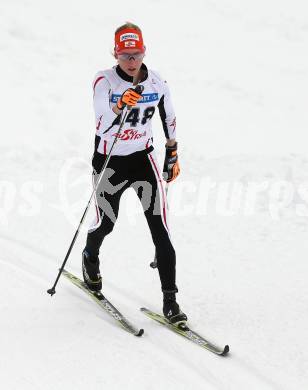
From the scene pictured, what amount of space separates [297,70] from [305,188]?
7.47 metres

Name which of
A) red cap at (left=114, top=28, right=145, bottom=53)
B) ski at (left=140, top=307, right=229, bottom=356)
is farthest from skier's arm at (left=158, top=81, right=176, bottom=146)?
ski at (left=140, top=307, right=229, bottom=356)

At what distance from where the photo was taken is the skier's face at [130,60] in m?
5.14

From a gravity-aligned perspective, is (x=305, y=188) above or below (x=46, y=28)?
below

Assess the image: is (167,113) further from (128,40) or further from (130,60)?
(128,40)

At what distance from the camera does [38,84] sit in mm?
13508

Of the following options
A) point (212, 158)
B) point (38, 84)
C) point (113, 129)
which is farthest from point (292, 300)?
point (38, 84)

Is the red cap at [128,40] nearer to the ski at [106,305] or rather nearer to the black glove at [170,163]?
the black glove at [170,163]

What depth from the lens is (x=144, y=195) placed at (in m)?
5.50

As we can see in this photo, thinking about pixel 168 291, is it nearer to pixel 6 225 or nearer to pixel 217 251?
pixel 217 251

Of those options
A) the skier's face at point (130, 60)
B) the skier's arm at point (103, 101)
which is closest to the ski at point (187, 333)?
the skier's arm at point (103, 101)

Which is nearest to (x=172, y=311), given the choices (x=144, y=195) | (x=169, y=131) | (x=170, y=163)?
(x=144, y=195)

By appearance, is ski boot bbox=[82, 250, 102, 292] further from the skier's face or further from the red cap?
the red cap

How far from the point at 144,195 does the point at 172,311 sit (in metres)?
1.16

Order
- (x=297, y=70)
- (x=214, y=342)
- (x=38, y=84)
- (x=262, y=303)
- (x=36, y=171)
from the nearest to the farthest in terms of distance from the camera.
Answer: (x=214, y=342)
(x=262, y=303)
(x=36, y=171)
(x=38, y=84)
(x=297, y=70)
